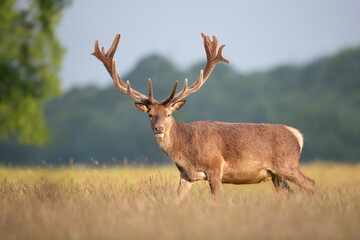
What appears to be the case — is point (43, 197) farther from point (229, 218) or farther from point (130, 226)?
point (229, 218)

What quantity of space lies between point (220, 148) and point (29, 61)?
1642cm

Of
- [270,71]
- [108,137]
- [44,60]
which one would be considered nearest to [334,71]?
[270,71]

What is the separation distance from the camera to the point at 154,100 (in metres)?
7.17

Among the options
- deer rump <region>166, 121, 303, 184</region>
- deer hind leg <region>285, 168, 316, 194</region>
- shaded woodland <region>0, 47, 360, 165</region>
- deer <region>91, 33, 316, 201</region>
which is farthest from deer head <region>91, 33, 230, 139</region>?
shaded woodland <region>0, 47, 360, 165</region>

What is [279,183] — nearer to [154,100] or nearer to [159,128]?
[159,128]

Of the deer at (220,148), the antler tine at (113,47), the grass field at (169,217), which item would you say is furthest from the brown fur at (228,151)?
the antler tine at (113,47)

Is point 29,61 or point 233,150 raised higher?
point 29,61

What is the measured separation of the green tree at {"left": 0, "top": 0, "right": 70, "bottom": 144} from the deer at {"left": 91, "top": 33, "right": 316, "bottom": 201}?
14266mm

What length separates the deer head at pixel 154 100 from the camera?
6.97 m

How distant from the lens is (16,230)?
4676mm

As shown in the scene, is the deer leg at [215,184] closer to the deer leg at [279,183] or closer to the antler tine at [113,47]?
the deer leg at [279,183]

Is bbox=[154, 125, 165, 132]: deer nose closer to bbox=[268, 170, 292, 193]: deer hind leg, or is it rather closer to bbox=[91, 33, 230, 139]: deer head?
bbox=[91, 33, 230, 139]: deer head

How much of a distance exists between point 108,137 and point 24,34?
90.6ft

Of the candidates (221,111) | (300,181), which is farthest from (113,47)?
(221,111)
